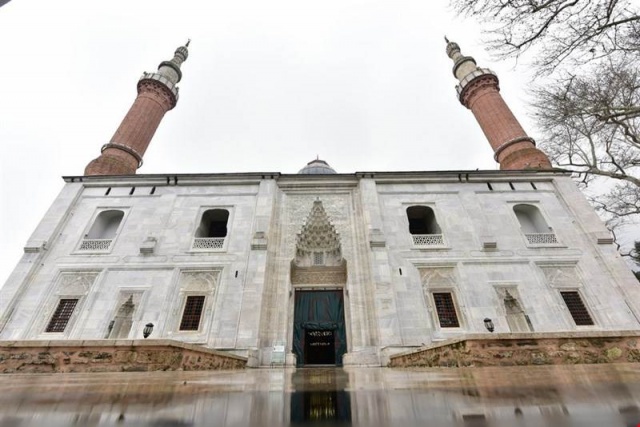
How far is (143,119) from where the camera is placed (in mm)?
19094

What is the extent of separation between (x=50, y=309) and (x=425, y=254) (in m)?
14.3

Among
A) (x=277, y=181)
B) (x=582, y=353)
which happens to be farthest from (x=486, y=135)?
(x=582, y=353)

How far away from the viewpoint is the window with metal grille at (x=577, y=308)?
10734mm

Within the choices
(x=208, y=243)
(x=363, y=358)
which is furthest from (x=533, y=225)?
(x=208, y=243)

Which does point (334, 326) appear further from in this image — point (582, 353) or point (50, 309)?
point (50, 309)

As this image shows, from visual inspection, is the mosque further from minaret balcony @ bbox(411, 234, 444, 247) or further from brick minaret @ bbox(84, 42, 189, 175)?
brick minaret @ bbox(84, 42, 189, 175)

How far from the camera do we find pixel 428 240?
1291 centimetres

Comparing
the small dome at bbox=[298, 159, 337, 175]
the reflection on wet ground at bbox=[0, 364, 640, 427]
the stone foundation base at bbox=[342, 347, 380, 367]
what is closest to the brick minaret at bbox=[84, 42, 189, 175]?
the small dome at bbox=[298, 159, 337, 175]

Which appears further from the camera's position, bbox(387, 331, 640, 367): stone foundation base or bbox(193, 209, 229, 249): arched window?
bbox(193, 209, 229, 249): arched window

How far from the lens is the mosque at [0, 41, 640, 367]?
10.5m

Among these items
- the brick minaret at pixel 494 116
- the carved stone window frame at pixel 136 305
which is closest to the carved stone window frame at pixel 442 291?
the brick minaret at pixel 494 116

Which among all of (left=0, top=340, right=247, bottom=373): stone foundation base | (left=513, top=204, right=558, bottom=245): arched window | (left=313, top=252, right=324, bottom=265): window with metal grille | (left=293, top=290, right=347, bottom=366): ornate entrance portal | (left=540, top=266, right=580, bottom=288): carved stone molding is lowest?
(left=0, top=340, right=247, bottom=373): stone foundation base

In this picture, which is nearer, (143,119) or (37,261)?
(37,261)

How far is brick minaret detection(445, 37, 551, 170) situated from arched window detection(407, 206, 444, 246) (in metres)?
6.66
